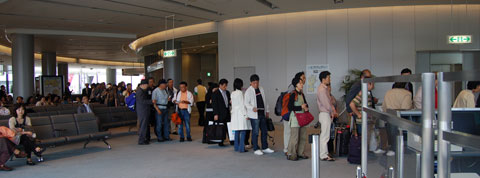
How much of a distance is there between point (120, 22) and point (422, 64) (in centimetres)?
1027

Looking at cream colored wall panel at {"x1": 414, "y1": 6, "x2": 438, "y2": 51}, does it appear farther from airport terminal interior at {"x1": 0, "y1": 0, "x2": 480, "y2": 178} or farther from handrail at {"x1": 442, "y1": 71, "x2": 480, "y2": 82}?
handrail at {"x1": 442, "y1": 71, "x2": 480, "y2": 82}

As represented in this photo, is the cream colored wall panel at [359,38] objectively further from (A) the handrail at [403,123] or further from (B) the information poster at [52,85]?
(B) the information poster at [52,85]

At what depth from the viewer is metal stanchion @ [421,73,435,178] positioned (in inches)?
50.7

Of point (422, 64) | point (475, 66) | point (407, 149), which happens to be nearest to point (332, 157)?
point (407, 149)

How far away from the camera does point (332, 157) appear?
22.0 ft

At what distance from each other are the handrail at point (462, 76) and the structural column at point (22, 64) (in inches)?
680

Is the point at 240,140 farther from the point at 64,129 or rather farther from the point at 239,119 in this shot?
the point at 64,129

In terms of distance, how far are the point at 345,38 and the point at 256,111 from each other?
609cm

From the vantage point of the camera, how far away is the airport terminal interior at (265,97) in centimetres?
248

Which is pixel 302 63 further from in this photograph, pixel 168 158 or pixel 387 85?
pixel 168 158

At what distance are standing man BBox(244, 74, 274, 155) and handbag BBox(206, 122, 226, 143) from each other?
89cm

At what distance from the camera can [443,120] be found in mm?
1190

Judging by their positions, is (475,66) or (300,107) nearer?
(300,107)

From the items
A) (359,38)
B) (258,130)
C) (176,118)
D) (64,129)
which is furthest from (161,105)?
(359,38)
